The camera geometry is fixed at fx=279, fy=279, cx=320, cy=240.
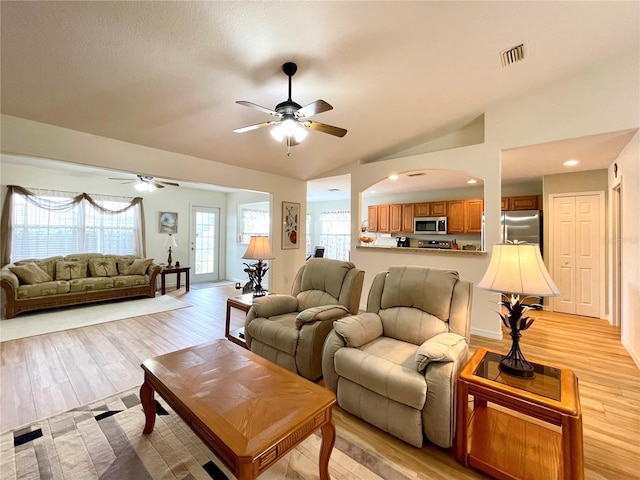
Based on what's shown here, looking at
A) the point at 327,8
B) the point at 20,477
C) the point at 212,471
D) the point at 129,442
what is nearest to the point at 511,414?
the point at 212,471

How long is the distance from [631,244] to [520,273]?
8.55 ft

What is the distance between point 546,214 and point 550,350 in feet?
8.88

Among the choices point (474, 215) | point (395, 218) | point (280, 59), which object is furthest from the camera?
point (395, 218)

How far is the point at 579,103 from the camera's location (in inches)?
121

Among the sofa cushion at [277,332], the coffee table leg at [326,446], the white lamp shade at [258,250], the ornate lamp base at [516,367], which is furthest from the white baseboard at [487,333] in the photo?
the coffee table leg at [326,446]

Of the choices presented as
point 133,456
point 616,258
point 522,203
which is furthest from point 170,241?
point 616,258

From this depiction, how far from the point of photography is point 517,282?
163 centimetres

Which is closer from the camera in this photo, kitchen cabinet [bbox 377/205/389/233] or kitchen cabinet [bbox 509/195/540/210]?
kitchen cabinet [bbox 509/195/540/210]

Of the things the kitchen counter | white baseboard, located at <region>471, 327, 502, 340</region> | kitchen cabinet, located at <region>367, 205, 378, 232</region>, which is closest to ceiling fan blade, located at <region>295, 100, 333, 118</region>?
the kitchen counter

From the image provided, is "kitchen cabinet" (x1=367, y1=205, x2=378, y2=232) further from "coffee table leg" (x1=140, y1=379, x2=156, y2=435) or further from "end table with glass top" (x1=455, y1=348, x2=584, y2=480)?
"coffee table leg" (x1=140, y1=379, x2=156, y2=435)

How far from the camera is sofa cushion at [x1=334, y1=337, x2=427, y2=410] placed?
1692 millimetres

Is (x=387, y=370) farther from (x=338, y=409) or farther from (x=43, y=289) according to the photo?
(x=43, y=289)

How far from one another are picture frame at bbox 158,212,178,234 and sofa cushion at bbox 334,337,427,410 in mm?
6434

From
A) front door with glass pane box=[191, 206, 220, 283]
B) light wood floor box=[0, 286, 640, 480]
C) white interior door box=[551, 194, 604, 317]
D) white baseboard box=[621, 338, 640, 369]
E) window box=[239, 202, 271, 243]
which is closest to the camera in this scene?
light wood floor box=[0, 286, 640, 480]
